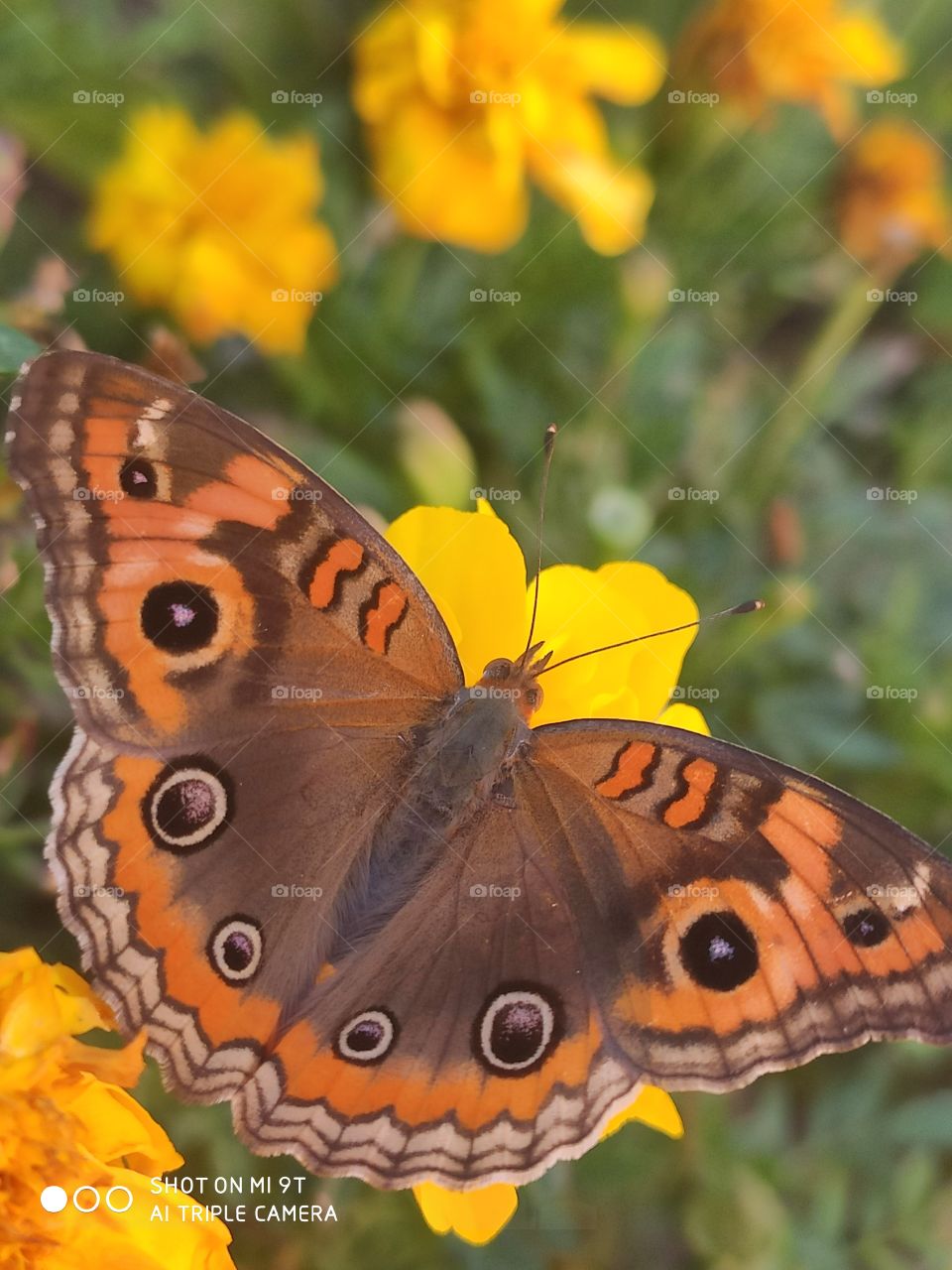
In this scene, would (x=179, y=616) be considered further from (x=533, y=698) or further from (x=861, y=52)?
(x=861, y=52)

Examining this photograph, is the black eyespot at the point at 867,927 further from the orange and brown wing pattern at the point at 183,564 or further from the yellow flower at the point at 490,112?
the yellow flower at the point at 490,112

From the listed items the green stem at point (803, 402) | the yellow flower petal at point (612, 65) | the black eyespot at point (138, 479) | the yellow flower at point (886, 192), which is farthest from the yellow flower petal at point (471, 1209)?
the yellow flower at point (886, 192)

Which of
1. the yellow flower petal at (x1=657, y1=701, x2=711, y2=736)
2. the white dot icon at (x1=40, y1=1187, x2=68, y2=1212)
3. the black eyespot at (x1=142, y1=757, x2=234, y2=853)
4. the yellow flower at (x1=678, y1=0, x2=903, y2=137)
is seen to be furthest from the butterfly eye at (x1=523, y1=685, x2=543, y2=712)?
the yellow flower at (x1=678, y1=0, x2=903, y2=137)

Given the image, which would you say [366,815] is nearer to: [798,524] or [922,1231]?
[798,524]

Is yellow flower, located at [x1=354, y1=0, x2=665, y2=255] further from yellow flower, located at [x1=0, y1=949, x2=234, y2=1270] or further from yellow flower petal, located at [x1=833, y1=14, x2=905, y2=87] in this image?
yellow flower, located at [x1=0, y1=949, x2=234, y2=1270]

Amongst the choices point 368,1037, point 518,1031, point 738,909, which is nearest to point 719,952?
point 738,909

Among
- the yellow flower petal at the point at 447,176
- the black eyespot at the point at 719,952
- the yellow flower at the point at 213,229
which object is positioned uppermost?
the yellow flower petal at the point at 447,176

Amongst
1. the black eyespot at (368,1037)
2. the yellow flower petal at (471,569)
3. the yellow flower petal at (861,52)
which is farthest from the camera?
the yellow flower petal at (861,52)
